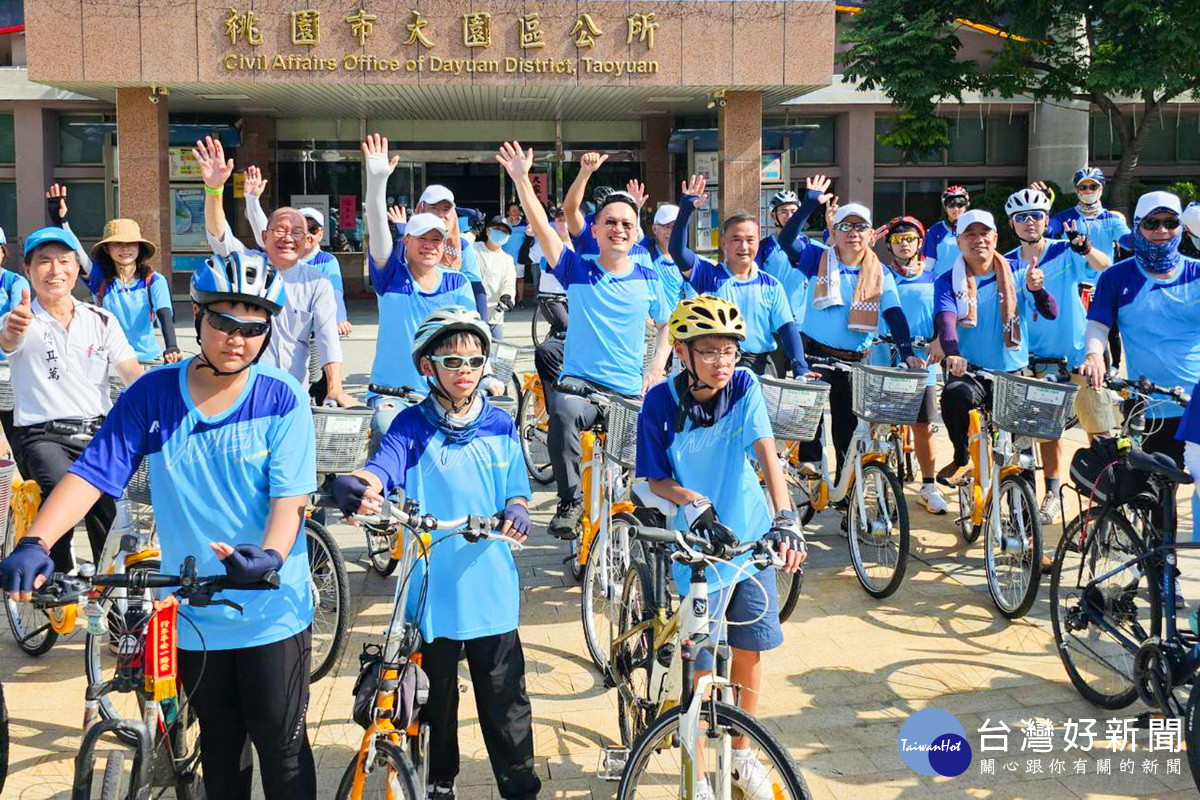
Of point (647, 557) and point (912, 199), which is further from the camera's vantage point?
point (912, 199)

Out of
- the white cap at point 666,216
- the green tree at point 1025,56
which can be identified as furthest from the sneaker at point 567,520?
the green tree at point 1025,56

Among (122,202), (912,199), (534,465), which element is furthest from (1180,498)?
(912,199)

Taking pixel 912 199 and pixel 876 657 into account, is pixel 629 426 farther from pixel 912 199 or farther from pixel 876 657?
pixel 912 199

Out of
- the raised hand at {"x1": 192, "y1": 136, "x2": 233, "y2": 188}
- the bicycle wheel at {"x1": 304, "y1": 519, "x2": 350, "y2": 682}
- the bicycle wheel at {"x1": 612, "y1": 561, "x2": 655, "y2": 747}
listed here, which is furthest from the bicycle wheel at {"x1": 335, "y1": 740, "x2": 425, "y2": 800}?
the raised hand at {"x1": 192, "y1": 136, "x2": 233, "y2": 188}

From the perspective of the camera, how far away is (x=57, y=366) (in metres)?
5.71

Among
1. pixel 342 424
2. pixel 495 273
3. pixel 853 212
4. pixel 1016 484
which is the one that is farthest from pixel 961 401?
pixel 495 273

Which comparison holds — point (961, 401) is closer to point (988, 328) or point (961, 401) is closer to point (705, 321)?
point (988, 328)

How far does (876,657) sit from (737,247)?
2.72 meters

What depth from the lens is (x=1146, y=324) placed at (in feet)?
19.5

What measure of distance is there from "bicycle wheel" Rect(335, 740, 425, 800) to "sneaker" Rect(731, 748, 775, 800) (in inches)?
34.7

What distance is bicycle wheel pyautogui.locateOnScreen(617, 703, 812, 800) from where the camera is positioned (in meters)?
3.17

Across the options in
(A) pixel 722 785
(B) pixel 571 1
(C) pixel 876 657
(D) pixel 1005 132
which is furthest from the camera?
(D) pixel 1005 132

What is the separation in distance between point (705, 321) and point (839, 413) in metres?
3.89

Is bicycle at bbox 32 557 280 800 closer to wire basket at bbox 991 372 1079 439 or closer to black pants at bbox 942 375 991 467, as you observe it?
wire basket at bbox 991 372 1079 439
